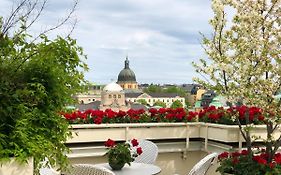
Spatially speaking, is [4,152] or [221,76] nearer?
[4,152]

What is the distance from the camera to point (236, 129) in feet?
16.2

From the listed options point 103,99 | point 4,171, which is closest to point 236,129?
point 4,171

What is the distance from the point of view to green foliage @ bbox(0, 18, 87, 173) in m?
2.08

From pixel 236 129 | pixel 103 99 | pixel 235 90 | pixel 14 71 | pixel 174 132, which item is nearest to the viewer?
pixel 14 71

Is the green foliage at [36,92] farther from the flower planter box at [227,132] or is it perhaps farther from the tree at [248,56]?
the flower planter box at [227,132]

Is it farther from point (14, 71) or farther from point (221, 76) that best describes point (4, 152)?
point (221, 76)

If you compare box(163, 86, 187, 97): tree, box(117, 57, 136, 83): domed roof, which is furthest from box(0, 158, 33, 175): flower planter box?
box(163, 86, 187, 97): tree

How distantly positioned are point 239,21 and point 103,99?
65.6 metres

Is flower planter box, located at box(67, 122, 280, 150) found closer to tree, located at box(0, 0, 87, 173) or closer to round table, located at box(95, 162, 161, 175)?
round table, located at box(95, 162, 161, 175)

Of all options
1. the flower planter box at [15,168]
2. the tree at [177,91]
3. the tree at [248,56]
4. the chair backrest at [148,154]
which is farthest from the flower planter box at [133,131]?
the tree at [177,91]

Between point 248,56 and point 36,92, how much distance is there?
2449 mm

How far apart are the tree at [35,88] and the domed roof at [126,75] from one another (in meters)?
108

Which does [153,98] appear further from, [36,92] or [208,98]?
[36,92]

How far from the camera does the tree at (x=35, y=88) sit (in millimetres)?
2086
